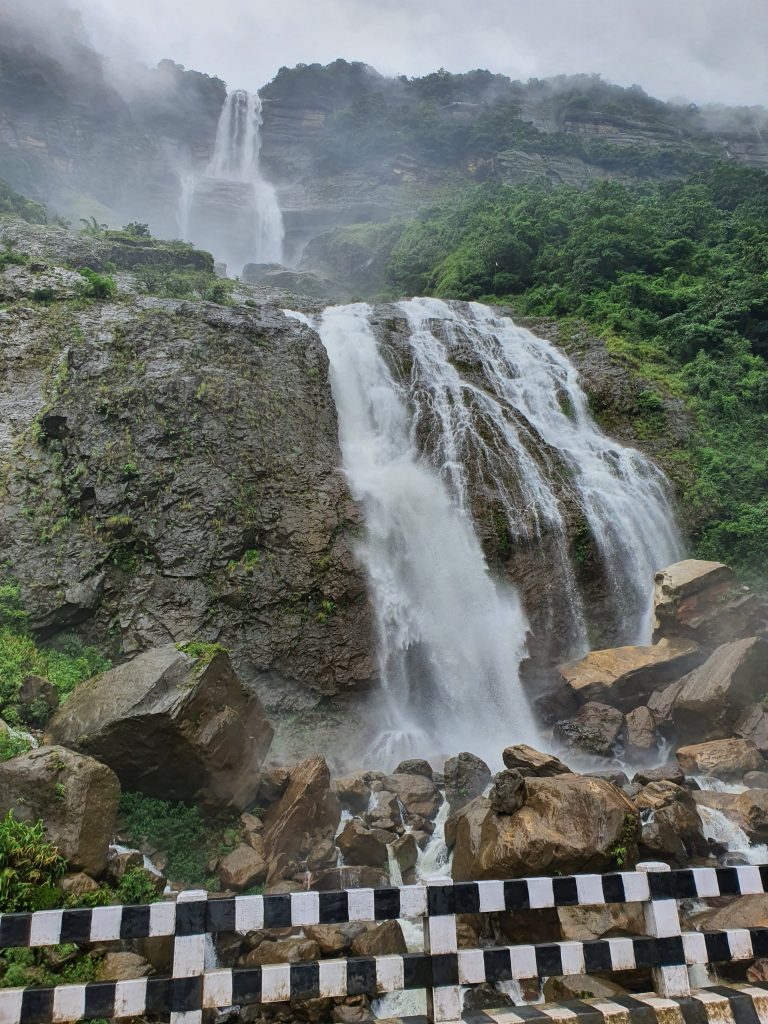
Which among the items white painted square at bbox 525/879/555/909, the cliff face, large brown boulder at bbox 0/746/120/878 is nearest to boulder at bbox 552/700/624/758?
the cliff face

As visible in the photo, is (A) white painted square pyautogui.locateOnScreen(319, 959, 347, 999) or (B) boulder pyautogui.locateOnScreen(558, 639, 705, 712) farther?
(B) boulder pyautogui.locateOnScreen(558, 639, 705, 712)

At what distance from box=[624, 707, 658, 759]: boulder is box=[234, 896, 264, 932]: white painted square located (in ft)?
32.8

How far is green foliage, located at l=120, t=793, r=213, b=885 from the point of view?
308 inches

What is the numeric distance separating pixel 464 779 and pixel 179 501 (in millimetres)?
8474

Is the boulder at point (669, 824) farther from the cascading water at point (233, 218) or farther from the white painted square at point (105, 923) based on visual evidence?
the cascading water at point (233, 218)

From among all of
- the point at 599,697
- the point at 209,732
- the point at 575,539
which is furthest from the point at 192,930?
the point at 575,539

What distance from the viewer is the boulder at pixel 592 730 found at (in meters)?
11.9

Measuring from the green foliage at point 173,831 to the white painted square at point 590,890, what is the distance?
219 inches

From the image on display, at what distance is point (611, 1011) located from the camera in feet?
11.5

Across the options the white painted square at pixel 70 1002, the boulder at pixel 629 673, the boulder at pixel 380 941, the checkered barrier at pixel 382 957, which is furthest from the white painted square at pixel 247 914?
the boulder at pixel 629 673

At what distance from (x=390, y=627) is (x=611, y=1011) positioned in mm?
10702

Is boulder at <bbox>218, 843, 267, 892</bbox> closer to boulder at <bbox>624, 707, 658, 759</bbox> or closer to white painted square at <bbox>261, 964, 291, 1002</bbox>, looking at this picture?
white painted square at <bbox>261, 964, 291, 1002</bbox>

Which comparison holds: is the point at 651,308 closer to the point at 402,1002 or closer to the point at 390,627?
the point at 390,627

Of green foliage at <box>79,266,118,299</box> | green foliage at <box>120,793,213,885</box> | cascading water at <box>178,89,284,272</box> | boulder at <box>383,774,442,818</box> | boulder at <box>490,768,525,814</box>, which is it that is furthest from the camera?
cascading water at <box>178,89,284,272</box>
